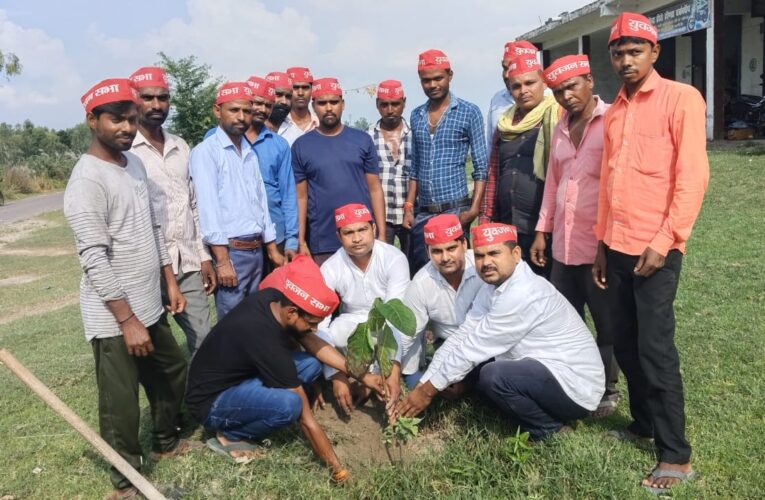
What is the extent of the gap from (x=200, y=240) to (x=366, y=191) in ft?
4.49

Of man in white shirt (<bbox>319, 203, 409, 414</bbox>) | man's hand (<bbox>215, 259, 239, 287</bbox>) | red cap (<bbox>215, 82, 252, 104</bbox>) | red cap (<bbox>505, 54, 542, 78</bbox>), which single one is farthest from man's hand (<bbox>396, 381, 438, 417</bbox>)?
red cap (<bbox>215, 82, 252, 104</bbox>)

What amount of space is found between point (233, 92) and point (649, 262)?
290 centimetres

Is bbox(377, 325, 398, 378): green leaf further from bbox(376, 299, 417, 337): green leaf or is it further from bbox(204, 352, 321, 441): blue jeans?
bbox(204, 352, 321, 441): blue jeans

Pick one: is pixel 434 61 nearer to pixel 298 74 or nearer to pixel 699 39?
pixel 298 74

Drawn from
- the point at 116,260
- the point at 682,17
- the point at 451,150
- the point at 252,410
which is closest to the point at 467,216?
the point at 451,150

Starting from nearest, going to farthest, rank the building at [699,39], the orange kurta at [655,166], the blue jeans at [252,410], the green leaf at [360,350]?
1. the orange kurta at [655,166]
2. the green leaf at [360,350]
3. the blue jeans at [252,410]
4. the building at [699,39]

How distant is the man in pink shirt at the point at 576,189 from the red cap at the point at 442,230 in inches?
22.5

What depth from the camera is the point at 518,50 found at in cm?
453

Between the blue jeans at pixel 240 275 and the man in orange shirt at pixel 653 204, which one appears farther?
the blue jeans at pixel 240 275

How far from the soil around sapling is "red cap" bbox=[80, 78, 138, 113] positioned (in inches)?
89.4

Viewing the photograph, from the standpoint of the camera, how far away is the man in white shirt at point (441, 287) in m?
3.95

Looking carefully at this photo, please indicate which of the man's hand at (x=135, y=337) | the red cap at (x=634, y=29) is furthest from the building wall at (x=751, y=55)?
the man's hand at (x=135, y=337)

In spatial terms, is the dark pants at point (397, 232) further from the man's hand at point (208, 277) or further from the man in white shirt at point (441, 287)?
the man's hand at point (208, 277)

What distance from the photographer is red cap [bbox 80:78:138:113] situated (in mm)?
3113
